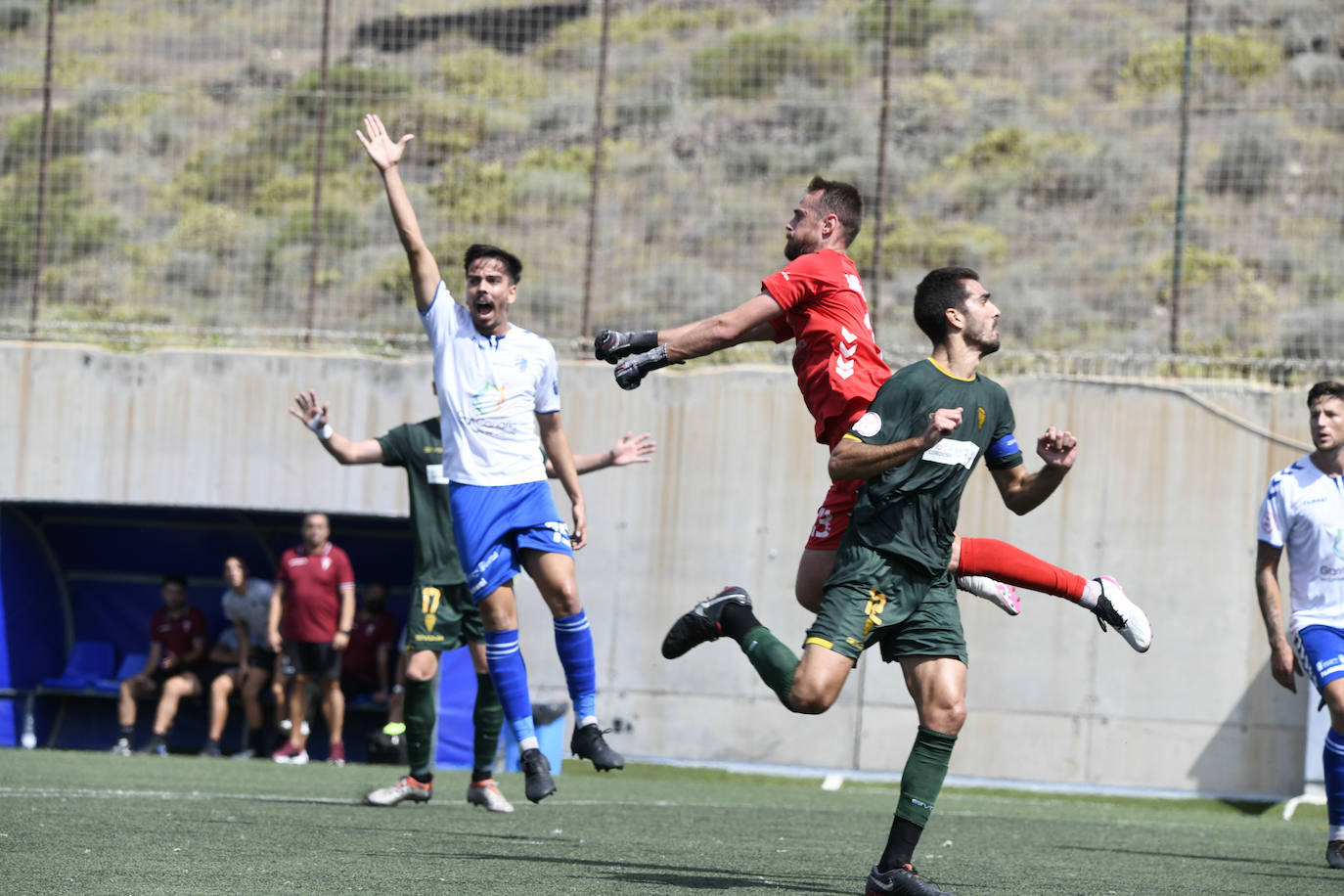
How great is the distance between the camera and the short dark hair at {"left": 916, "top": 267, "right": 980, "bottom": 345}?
487cm

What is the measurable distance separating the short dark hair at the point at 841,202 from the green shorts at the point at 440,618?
3.22m

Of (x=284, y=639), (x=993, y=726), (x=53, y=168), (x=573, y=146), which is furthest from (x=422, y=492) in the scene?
(x=573, y=146)

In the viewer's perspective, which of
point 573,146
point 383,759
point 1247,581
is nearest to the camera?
point 1247,581

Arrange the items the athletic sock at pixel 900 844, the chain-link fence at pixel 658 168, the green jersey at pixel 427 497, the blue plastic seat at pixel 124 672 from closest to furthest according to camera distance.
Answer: the athletic sock at pixel 900 844 → the green jersey at pixel 427 497 → the blue plastic seat at pixel 124 672 → the chain-link fence at pixel 658 168

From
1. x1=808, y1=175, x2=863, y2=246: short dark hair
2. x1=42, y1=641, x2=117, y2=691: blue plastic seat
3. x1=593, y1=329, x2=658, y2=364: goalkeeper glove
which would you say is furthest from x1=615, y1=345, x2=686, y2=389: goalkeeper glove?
x1=42, y1=641, x2=117, y2=691: blue plastic seat

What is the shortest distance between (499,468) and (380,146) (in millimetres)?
1360

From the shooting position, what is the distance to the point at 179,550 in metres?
14.0

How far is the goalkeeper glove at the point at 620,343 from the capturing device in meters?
4.84

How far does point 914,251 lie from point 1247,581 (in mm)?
6972

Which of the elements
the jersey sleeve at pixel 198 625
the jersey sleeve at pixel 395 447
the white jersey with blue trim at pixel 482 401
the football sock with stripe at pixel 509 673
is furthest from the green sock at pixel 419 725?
the jersey sleeve at pixel 198 625

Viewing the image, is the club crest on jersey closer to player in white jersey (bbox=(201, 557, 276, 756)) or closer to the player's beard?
the player's beard

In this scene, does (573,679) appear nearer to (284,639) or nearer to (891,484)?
(891,484)

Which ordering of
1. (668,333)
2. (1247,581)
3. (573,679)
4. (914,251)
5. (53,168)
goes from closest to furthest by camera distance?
(668,333) → (573,679) → (1247,581) → (53,168) → (914,251)

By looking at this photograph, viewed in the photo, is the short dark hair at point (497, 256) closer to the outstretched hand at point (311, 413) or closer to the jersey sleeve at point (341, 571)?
the outstretched hand at point (311, 413)
